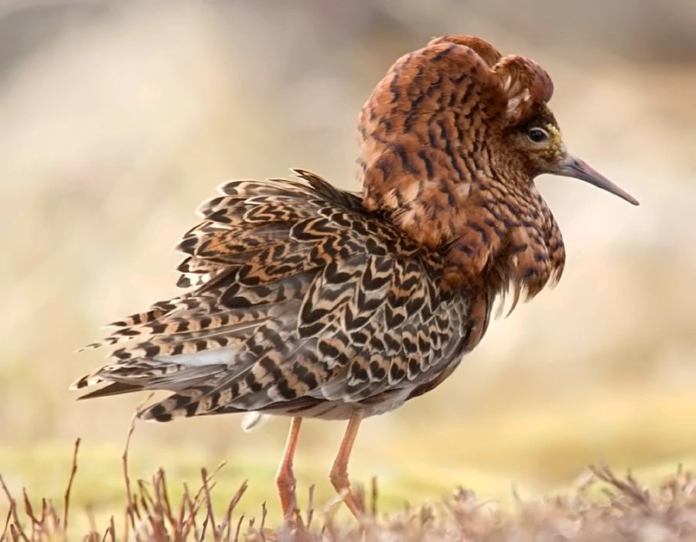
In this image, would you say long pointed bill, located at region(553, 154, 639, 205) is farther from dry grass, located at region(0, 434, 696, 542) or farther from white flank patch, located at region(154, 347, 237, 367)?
white flank patch, located at region(154, 347, 237, 367)

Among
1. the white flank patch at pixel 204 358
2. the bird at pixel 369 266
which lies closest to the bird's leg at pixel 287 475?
the bird at pixel 369 266

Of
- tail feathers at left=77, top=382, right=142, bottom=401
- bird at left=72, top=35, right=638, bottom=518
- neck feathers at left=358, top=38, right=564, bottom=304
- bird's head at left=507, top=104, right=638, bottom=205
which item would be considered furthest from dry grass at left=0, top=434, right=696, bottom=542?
bird's head at left=507, top=104, right=638, bottom=205

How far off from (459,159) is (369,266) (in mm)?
439

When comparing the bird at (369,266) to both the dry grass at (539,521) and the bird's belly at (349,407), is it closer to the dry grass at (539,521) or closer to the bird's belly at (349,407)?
the bird's belly at (349,407)

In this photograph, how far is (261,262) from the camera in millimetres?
2928

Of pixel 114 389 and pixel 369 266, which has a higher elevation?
pixel 369 266

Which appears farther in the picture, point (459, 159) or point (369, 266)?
point (459, 159)

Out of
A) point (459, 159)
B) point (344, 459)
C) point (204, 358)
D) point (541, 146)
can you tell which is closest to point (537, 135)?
point (541, 146)

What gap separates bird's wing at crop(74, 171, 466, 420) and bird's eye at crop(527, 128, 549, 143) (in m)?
0.55

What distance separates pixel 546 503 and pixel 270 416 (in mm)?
1032

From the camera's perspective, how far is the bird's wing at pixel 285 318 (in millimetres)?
2744

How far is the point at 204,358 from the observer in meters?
2.75

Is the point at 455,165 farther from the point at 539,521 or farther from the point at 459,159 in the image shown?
the point at 539,521

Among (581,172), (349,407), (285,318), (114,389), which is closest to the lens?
(114,389)
